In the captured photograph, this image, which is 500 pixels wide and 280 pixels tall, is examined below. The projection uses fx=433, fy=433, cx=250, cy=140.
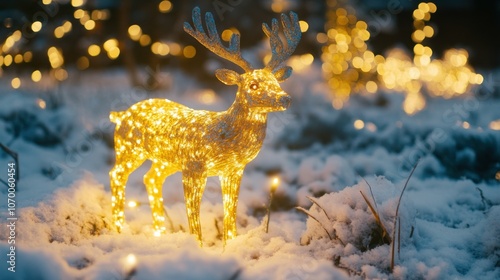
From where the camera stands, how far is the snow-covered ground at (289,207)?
6.83ft

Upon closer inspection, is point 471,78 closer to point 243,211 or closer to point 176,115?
point 243,211

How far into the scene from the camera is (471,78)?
930 centimetres

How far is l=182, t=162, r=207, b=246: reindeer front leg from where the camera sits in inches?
98.3

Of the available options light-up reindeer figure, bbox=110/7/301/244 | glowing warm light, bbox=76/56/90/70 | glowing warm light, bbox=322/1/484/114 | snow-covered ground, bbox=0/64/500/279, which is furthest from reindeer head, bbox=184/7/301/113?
glowing warm light, bbox=76/56/90/70

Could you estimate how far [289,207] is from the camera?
12.1ft

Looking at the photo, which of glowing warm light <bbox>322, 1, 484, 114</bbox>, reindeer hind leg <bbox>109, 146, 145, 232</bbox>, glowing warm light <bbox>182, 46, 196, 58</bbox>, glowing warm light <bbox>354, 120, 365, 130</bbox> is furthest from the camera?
glowing warm light <bbox>182, 46, 196, 58</bbox>

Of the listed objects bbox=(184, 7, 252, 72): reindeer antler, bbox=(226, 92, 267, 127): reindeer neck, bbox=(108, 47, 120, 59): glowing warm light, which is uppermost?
bbox=(108, 47, 120, 59): glowing warm light

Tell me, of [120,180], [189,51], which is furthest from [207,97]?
[120,180]

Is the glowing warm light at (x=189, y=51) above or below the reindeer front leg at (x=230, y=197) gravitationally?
above

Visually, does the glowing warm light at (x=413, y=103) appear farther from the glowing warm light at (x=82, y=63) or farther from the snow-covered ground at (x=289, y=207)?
the glowing warm light at (x=82, y=63)

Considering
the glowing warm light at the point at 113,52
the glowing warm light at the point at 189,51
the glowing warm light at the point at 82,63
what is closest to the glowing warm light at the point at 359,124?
the glowing warm light at the point at 113,52

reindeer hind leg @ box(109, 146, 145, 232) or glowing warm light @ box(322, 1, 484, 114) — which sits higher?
glowing warm light @ box(322, 1, 484, 114)

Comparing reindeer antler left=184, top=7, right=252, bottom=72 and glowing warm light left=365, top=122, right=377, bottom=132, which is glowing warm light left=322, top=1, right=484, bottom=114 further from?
reindeer antler left=184, top=7, right=252, bottom=72

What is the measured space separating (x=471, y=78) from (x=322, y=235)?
8.26 meters
